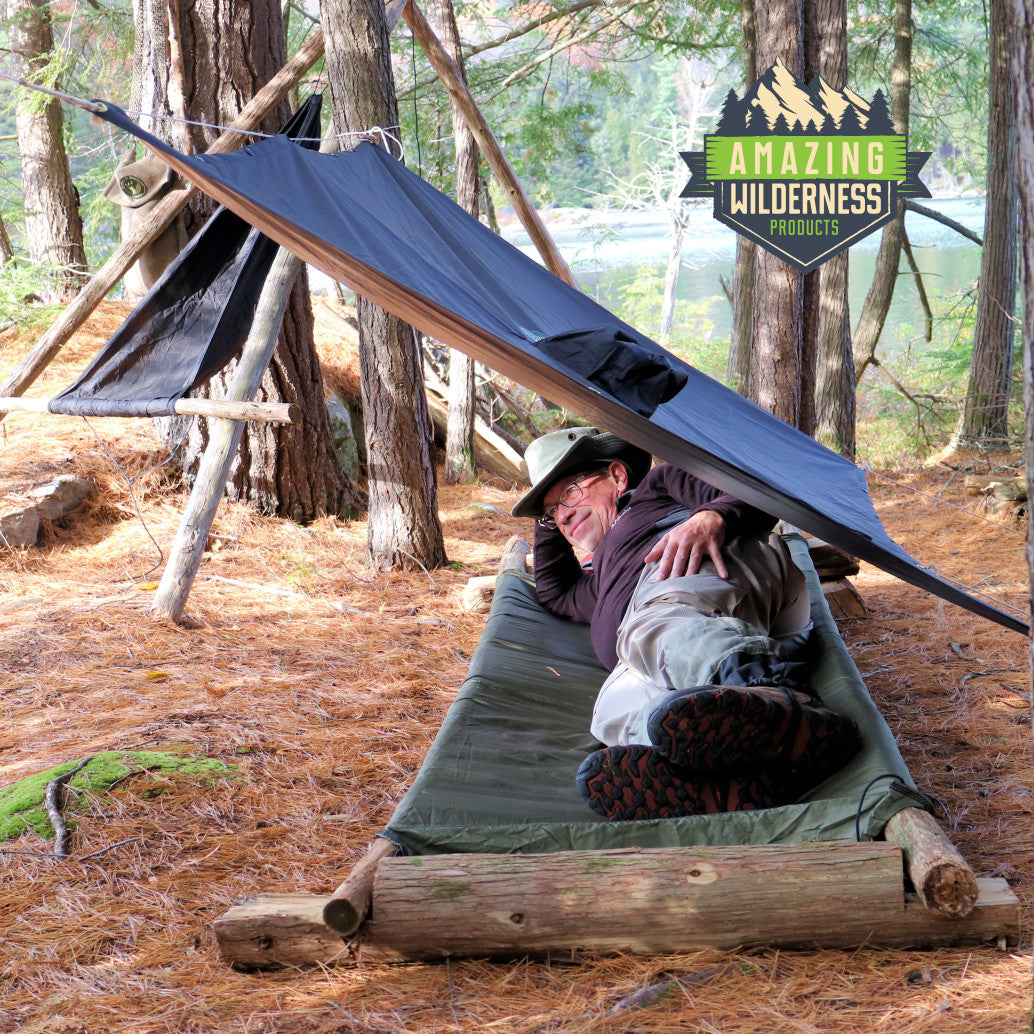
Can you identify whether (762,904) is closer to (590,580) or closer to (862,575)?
(590,580)

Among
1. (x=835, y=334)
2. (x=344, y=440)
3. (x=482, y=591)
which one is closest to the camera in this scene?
(x=482, y=591)

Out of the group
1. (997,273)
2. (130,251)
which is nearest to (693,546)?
(130,251)

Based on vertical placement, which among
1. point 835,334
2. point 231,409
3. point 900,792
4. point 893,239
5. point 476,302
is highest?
point 893,239

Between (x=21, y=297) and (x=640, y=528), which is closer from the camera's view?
(x=640, y=528)

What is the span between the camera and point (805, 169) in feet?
16.6

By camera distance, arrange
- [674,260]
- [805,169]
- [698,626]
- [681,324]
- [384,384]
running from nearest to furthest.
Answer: [698,626]
[384,384]
[805,169]
[674,260]
[681,324]

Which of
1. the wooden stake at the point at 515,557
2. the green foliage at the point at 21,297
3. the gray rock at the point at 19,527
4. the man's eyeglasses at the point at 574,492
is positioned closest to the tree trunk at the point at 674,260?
the green foliage at the point at 21,297

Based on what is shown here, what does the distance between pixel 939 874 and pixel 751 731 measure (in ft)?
1.05

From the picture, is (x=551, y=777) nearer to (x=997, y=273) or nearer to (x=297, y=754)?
(x=297, y=754)

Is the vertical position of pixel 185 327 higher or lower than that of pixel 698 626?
higher

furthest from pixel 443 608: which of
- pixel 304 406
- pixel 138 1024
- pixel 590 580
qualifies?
pixel 138 1024

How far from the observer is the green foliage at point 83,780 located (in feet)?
6.29

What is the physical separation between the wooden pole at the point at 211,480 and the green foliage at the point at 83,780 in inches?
40.6

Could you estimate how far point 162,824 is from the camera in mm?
1937
